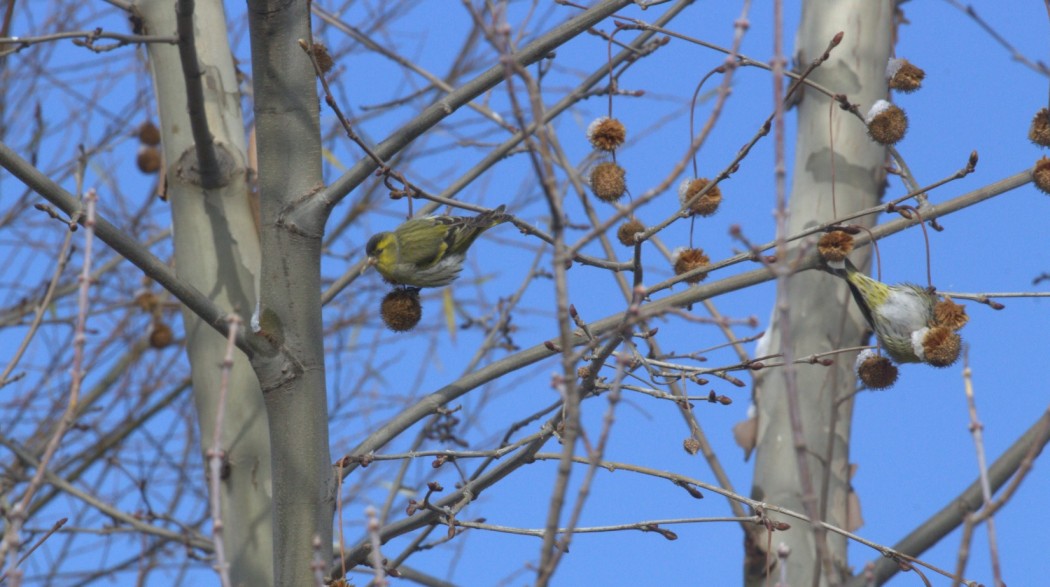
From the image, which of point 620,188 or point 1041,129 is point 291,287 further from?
point 1041,129

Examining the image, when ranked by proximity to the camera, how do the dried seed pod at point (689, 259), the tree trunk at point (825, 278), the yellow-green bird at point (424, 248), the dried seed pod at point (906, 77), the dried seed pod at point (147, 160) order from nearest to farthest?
the dried seed pod at point (689, 259) → the dried seed pod at point (906, 77) → the yellow-green bird at point (424, 248) → the tree trunk at point (825, 278) → the dried seed pod at point (147, 160)

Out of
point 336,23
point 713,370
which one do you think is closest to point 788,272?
point 713,370

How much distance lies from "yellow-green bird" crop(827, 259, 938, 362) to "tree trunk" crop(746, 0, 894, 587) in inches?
45.9

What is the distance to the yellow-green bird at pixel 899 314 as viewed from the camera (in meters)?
2.63

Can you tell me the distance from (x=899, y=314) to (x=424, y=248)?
1.27m

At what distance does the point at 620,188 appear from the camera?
102 inches

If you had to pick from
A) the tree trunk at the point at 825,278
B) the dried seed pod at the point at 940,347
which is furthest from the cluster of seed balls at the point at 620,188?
the tree trunk at the point at 825,278

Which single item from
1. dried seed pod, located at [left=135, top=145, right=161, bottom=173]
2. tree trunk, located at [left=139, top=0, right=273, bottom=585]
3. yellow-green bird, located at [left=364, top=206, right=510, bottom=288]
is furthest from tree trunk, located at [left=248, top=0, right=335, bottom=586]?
dried seed pod, located at [left=135, top=145, right=161, bottom=173]

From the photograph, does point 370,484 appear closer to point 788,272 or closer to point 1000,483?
point 1000,483

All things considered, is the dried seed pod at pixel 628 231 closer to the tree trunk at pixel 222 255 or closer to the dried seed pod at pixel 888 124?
the dried seed pod at pixel 888 124

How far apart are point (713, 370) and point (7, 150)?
1.44 metres

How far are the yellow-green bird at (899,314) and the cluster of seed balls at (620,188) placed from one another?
0.34 metres

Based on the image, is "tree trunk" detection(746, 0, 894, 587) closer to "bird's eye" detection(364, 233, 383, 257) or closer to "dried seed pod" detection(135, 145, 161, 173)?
"bird's eye" detection(364, 233, 383, 257)

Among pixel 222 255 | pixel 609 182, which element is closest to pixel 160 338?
pixel 222 255
